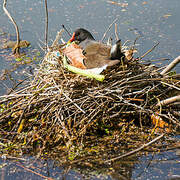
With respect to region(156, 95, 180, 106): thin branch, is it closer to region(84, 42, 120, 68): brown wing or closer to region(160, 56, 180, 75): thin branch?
region(160, 56, 180, 75): thin branch

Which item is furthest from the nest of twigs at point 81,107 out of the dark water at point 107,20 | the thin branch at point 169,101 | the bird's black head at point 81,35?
the dark water at point 107,20

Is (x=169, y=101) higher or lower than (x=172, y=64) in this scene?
lower

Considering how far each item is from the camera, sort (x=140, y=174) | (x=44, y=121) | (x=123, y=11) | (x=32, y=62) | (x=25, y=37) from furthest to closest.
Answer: (x=123, y=11)
(x=25, y=37)
(x=32, y=62)
(x=44, y=121)
(x=140, y=174)

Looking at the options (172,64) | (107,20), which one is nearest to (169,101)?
(172,64)

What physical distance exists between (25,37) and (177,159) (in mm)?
3450

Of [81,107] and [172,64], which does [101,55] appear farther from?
[172,64]

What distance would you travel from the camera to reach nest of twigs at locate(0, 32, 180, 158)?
269 cm

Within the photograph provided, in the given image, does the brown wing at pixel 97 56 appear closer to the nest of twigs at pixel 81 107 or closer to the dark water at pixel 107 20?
the nest of twigs at pixel 81 107

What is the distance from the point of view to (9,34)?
5.18 metres

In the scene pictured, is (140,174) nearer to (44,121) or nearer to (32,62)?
(44,121)

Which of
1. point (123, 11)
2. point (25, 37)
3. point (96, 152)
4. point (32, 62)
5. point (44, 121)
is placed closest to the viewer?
point (96, 152)

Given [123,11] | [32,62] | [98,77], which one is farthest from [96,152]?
[123,11]

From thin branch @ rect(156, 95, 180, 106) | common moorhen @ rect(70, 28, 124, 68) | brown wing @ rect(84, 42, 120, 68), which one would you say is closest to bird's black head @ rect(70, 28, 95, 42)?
common moorhen @ rect(70, 28, 124, 68)

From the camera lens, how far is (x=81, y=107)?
275 cm
